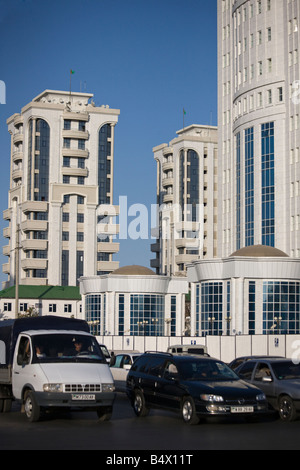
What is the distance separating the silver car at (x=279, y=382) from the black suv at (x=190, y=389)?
4.44 ft

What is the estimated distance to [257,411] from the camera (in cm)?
1912

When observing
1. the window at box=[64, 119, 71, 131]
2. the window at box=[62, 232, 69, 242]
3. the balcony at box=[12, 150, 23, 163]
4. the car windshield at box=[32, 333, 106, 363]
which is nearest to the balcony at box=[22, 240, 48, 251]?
the window at box=[62, 232, 69, 242]

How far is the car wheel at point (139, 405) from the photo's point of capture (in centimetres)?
2120

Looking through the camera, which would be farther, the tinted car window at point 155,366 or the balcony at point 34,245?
the balcony at point 34,245

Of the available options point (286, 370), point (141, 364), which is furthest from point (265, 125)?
point (141, 364)

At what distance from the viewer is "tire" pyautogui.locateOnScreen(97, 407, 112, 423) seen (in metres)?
19.3

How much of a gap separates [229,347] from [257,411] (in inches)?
1566

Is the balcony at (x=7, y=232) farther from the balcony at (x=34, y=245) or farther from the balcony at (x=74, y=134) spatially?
the balcony at (x=74, y=134)

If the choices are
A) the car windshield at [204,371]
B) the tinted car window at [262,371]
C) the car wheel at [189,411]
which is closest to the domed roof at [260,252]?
the tinted car window at [262,371]

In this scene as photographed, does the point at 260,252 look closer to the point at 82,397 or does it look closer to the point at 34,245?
the point at 34,245

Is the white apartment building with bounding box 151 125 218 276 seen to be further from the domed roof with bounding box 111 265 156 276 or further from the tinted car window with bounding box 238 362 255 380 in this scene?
the tinted car window with bounding box 238 362 255 380

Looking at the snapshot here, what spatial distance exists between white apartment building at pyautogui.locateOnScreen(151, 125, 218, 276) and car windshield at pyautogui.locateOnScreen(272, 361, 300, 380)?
116m

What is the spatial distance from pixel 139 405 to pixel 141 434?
445 cm

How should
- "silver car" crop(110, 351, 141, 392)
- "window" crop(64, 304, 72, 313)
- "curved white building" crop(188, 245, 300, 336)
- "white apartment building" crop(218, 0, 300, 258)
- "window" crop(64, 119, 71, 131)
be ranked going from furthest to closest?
"window" crop(64, 119, 71, 131) → "window" crop(64, 304, 72, 313) → "white apartment building" crop(218, 0, 300, 258) → "curved white building" crop(188, 245, 300, 336) → "silver car" crop(110, 351, 141, 392)
